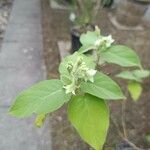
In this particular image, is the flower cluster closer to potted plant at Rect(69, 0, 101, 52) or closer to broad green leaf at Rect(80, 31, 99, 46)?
broad green leaf at Rect(80, 31, 99, 46)

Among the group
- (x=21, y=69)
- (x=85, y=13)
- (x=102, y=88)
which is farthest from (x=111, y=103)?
(x=102, y=88)

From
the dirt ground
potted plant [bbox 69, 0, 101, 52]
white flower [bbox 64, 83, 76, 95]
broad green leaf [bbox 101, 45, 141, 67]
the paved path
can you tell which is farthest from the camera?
potted plant [bbox 69, 0, 101, 52]

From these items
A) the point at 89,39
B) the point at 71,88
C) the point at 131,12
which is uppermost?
the point at 71,88

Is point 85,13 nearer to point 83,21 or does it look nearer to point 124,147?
point 83,21

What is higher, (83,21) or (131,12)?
(83,21)

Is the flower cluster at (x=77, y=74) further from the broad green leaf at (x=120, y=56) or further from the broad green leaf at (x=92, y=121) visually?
the broad green leaf at (x=120, y=56)

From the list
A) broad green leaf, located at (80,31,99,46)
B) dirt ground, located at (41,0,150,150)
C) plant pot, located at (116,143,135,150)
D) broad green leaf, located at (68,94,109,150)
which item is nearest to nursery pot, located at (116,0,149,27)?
dirt ground, located at (41,0,150,150)
